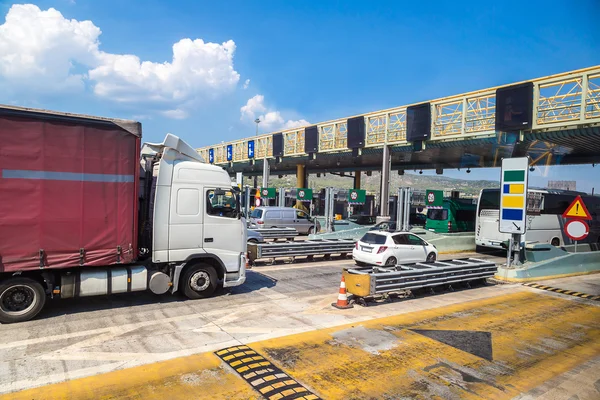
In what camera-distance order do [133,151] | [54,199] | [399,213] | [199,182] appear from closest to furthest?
[54,199] → [133,151] → [199,182] → [399,213]

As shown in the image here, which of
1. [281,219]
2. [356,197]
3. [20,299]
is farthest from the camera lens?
[356,197]

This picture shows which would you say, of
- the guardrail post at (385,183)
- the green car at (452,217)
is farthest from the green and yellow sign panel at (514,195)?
the guardrail post at (385,183)

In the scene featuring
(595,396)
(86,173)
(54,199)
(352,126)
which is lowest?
(595,396)

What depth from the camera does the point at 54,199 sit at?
25.2ft

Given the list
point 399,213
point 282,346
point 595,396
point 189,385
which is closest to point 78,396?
point 189,385

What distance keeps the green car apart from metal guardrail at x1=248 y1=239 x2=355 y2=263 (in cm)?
1175

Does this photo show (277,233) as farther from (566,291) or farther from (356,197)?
(566,291)

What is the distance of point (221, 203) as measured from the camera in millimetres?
9680

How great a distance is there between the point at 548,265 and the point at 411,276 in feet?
26.0

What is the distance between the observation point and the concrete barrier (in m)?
13.8

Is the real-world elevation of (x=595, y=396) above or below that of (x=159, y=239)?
below

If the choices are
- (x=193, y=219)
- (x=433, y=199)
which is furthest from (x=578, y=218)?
(x=193, y=219)

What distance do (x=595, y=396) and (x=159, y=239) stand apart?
27.5 ft

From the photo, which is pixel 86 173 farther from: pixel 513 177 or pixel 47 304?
pixel 513 177
